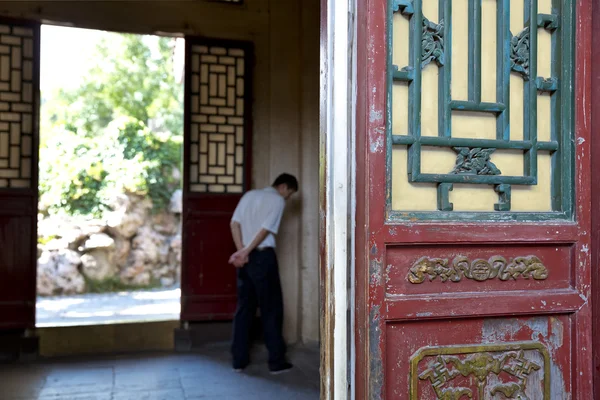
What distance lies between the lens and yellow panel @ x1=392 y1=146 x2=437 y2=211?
1.73 meters

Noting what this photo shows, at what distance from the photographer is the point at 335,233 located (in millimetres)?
1679

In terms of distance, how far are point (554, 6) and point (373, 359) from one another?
1.44 meters

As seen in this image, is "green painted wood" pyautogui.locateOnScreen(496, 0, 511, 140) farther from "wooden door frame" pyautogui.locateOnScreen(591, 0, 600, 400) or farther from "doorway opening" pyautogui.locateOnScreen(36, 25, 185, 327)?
"doorway opening" pyautogui.locateOnScreen(36, 25, 185, 327)

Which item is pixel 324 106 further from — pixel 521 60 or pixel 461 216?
pixel 521 60

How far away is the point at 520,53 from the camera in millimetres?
1853

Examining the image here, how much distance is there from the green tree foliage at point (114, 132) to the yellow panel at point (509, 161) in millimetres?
8782

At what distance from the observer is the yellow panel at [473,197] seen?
1.79 metres

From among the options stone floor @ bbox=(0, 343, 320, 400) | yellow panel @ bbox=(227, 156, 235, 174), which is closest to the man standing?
stone floor @ bbox=(0, 343, 320, 400)

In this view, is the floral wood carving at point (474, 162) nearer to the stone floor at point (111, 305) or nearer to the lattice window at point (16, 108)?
the lattice window at point (16, 108)

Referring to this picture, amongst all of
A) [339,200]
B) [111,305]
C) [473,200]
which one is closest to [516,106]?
[473,200]

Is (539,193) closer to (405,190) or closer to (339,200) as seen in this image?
(405,190)

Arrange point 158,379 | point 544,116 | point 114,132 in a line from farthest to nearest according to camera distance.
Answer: point 114,132 → point 158,379 → point 544,116

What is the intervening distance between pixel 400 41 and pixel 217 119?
328 centimetres

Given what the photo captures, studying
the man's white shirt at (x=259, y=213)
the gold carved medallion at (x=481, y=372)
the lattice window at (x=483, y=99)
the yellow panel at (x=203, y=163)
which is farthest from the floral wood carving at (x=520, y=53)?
the yellow panel at (x=203, y=163)
